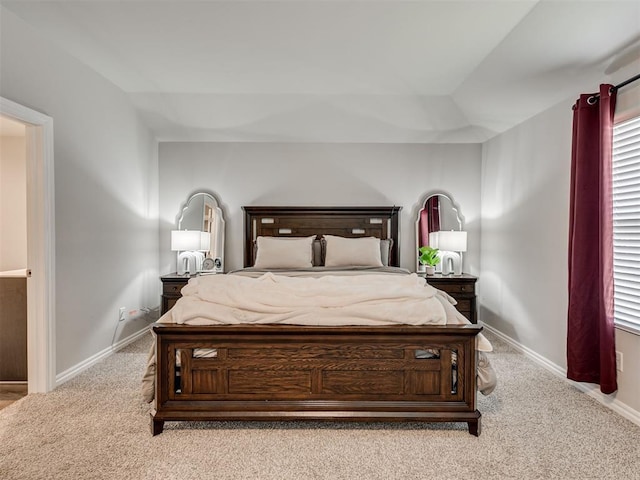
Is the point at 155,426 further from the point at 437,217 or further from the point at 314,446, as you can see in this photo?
the point at 437,217

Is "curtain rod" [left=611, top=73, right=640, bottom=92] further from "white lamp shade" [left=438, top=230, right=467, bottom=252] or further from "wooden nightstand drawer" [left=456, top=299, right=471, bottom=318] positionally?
"wooden nightstand drawer" [left=456, top=299, right=471, bottom=318]

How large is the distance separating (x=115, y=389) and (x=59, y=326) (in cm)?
69

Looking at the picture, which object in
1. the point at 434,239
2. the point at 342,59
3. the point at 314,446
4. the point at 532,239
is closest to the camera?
the point at 314,446

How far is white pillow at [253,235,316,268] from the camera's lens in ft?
13.5

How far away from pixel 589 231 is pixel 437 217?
7.25 feet

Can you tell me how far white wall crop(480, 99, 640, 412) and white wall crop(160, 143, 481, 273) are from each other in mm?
716

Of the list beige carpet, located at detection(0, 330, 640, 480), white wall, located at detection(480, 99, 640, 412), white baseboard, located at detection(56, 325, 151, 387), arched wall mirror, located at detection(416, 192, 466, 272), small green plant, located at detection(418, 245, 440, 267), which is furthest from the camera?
arched wall mirror, located at detection(416, 192, 466, 272)

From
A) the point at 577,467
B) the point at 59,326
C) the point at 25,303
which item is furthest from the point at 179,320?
the point at 577,467

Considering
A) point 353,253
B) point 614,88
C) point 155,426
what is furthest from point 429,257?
point 155,426

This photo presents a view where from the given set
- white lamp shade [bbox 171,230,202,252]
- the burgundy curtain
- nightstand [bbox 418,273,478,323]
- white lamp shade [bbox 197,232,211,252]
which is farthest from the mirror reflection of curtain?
white lamp shade [bbox 171,230,202,252]

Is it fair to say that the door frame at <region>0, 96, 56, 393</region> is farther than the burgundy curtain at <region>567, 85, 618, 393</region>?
Yes

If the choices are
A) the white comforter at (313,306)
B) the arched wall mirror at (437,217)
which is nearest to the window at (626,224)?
the white comforter at (313,306)

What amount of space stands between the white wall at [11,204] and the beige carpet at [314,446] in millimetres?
2238

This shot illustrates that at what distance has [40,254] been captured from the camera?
277 cm
